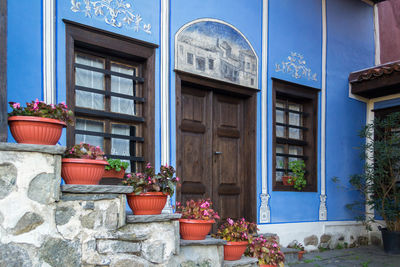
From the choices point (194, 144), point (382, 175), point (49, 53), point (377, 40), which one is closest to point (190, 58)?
point (194, 144)

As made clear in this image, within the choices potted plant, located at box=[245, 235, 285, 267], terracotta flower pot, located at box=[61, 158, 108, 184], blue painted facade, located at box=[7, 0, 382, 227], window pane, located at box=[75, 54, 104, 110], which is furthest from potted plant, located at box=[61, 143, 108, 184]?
potted plant, located at box=[245, 235, 285, 267]

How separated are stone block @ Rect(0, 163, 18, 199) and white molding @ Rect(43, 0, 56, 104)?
1.36 meters

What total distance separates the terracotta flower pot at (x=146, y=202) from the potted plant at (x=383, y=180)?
14.5 feet

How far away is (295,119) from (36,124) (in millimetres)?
4560

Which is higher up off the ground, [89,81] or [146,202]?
[89,81]

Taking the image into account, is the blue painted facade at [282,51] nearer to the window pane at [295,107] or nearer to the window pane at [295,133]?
the window pane at [295,107]

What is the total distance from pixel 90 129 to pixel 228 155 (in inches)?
79.6

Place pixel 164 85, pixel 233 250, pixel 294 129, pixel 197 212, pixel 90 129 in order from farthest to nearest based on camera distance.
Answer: pixel 294 129, pixel 164 85, pixel 90 129, pixel 233 250, pixel 197 212

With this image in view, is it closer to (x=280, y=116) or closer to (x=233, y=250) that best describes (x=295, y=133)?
(x=280, y=116)

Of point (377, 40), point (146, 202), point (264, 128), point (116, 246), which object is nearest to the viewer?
point (116, 246)

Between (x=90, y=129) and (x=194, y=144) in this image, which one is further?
(x=194, y=144)

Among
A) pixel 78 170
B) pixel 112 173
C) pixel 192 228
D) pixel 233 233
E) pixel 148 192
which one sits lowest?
pixel 233 233

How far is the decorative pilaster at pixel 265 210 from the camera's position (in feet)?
17.9

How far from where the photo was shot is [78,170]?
9.00 ft
